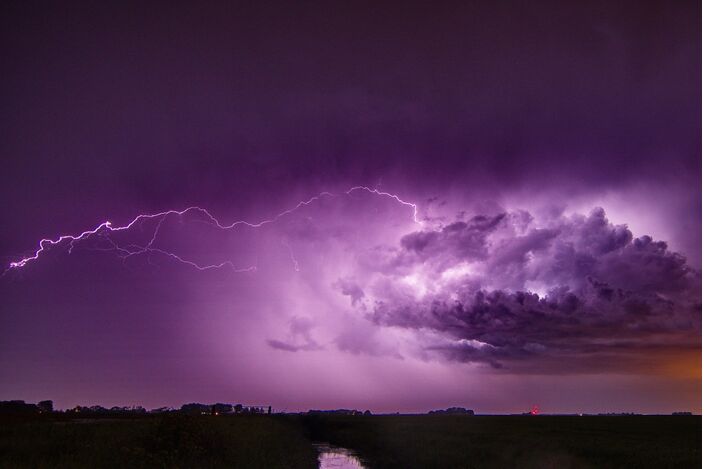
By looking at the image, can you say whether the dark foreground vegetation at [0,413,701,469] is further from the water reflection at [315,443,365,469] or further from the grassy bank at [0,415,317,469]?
the water reflection at [315,443,365,469]

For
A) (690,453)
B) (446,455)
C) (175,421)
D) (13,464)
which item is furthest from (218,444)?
(690,453)

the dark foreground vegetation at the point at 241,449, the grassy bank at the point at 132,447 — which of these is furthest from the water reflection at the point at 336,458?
the grassy bank at the point at 132,447

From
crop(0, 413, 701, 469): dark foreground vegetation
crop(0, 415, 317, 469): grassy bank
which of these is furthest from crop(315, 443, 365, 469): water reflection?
crop(0, 415, 317, 469): grassy bank

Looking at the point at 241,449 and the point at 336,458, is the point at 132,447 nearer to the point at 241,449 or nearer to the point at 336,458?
the point at 241,449

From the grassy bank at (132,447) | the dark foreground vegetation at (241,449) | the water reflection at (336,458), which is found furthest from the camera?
the water reflection at (336,458)

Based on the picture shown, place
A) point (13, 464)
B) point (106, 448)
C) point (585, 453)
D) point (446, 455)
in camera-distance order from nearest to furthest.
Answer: point (13, 464) → point (106, 448) → point (585, 453) → point (446, 455)

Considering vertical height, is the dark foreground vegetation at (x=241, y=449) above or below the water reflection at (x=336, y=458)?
above

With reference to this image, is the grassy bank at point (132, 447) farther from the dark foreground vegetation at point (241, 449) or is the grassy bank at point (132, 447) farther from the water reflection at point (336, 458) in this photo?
the water reflection at point (336, 458)

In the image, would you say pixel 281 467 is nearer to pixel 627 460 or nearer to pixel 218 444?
pixel 218 444
